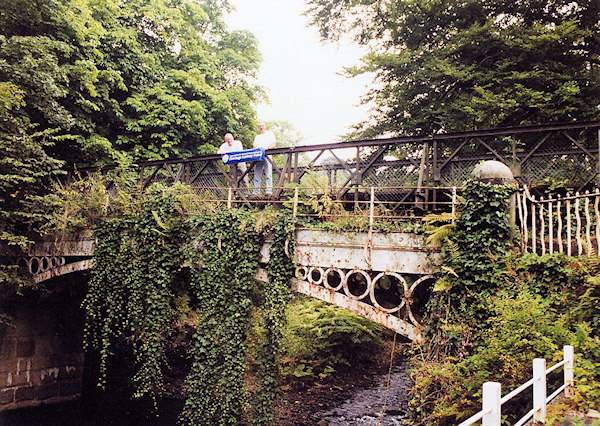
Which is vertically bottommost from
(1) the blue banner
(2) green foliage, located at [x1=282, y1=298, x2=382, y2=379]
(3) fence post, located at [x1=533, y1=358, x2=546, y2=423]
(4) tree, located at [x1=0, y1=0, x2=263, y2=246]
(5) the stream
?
(5) the stream

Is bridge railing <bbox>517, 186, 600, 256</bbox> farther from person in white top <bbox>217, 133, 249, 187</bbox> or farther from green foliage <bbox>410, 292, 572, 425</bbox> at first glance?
person in white top <bbox>217, 133, 249, 187</bbox>

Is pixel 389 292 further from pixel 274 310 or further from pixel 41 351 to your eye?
pixel 41 351

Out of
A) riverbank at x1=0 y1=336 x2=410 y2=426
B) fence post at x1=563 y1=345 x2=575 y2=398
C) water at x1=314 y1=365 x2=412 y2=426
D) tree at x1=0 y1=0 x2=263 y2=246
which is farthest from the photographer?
riverbank at x1=0 y1=336 x2=410 y2=426

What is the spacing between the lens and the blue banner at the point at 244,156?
10.2 metres

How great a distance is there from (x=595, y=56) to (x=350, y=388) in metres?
13.3

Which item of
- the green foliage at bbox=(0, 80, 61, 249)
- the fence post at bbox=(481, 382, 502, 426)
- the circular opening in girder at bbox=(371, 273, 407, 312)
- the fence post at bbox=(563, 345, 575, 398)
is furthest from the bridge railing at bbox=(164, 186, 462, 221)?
the green foliage at bbox=(0, 80, 61, 249)

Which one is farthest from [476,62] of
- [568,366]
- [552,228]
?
[568,366]

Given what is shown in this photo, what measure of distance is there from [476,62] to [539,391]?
13.4 meters

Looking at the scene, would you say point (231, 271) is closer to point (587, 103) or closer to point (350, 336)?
point (350, 336)

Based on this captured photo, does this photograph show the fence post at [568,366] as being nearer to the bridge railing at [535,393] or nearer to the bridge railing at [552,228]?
the bridge railing at [535,393]

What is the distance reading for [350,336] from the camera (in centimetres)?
1527

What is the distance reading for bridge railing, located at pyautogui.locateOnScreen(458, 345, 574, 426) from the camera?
3396mm

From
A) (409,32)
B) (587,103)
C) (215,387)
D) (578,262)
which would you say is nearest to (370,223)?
(578,262)

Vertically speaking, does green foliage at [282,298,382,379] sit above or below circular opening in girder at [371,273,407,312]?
below
